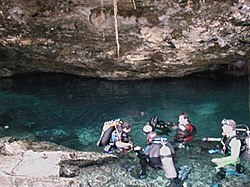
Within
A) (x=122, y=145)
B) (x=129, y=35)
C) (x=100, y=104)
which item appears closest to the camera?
(x=122, y=145)

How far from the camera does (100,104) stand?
1251cm

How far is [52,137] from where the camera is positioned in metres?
10.7

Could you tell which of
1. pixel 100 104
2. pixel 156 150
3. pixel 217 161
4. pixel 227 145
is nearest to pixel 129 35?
pixel 100 104

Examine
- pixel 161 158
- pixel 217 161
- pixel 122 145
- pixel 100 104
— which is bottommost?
pixel 217 161

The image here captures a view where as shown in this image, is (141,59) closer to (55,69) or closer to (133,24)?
(133,24)

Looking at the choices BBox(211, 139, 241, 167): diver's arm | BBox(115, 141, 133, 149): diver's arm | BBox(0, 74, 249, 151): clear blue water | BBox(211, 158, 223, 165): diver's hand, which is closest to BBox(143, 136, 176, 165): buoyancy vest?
BBox(115, 141, 133, 149): diver's arm

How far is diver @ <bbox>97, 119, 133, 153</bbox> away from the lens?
877 cm

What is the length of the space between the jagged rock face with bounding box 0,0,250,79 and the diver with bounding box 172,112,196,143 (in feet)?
7.83

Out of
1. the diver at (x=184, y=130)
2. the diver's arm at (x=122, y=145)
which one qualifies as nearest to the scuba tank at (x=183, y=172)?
the diver at (x=184, y=130)

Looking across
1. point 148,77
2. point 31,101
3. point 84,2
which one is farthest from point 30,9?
point 148,77

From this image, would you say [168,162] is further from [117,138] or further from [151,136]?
[117,138]

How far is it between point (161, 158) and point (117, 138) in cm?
131

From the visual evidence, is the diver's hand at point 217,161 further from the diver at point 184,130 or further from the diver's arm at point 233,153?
the diver at point 184,130

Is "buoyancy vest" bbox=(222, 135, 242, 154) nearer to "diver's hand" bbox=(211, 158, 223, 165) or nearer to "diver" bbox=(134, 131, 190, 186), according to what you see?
"diver's hand" bbox=(211, 158, 223, 165)
